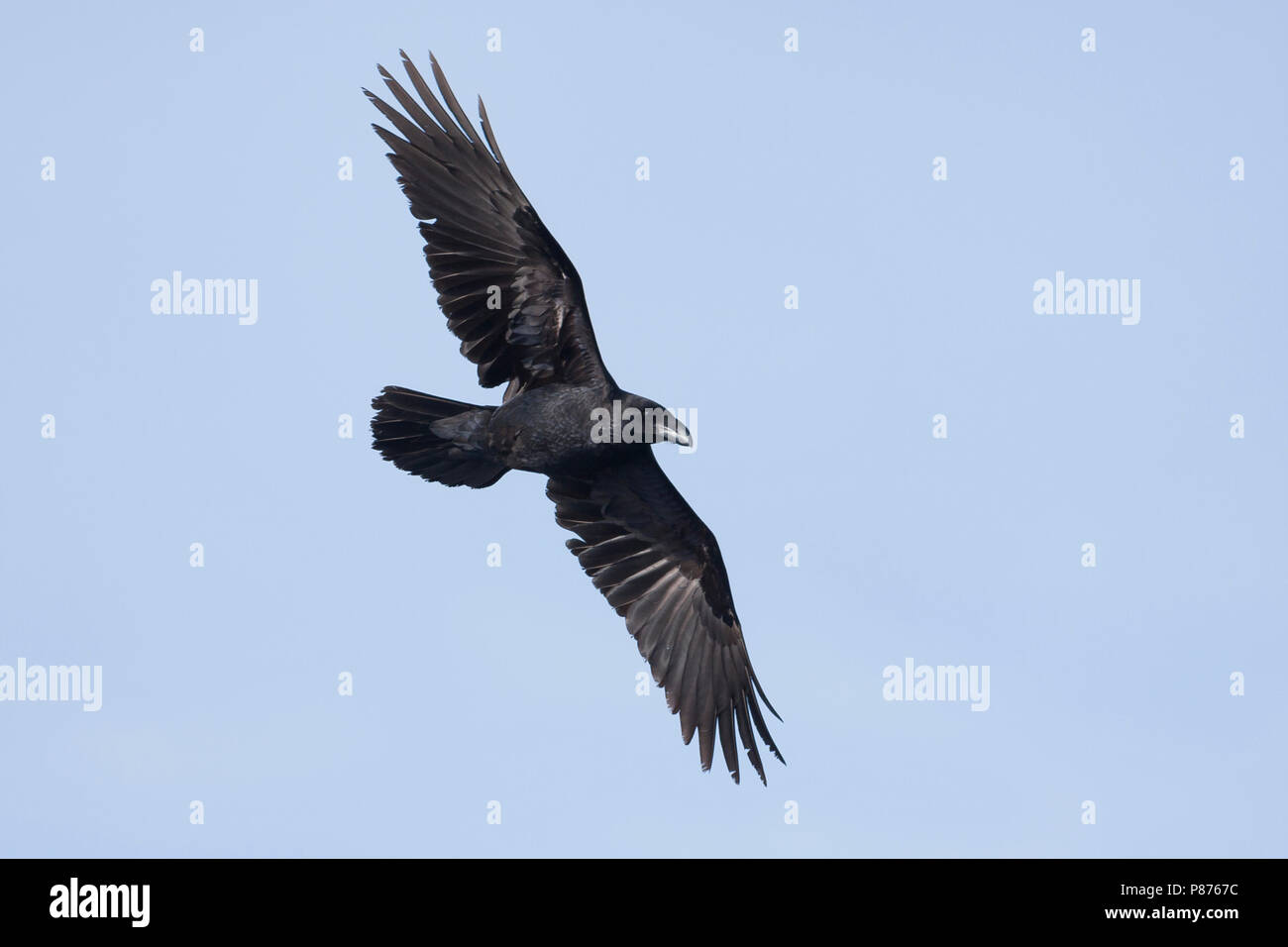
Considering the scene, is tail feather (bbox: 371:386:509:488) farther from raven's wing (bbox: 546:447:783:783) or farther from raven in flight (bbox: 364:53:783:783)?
raven's wing (bbox: 546:447:783:783)

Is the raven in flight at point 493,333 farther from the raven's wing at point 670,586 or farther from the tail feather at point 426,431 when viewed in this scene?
the raven's wing at point 670,586

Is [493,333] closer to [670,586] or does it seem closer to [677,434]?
[677,434]

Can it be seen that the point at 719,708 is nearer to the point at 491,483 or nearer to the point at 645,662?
the point at 645,662

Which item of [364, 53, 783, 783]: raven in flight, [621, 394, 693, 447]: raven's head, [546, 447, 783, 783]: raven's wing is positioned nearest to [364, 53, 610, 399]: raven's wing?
[364, 53, 783, 783]: raven in flight

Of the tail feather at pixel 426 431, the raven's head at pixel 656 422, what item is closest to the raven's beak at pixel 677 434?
the raven's head at pixel 656 422
